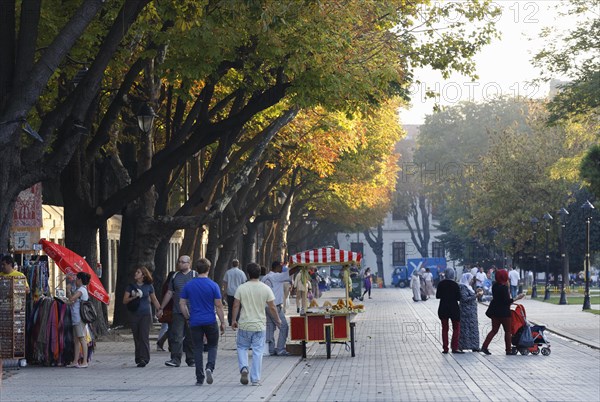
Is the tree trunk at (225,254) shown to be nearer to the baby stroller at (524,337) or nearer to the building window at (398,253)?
the baby stroller at (524,337)

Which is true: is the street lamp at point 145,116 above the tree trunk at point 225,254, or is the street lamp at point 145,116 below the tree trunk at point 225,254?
above

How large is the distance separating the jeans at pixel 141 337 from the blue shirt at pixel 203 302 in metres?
4.15

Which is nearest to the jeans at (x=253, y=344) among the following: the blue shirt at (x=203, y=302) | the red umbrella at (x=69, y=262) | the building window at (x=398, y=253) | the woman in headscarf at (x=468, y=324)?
the blue shirt at (x=203, y=302)

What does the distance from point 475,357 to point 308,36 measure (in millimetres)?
6421

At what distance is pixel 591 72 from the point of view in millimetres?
40250

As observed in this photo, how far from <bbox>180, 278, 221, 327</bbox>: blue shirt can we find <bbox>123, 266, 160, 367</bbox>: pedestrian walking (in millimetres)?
3931

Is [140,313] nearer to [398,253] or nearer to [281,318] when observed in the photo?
[281,318]

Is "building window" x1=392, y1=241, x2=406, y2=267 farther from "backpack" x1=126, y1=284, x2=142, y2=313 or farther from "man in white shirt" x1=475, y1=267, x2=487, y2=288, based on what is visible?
"backpack" x1=126, y1=284, x2=142, y2=313

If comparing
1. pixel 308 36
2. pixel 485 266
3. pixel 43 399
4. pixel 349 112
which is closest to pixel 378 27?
pixel 349 112

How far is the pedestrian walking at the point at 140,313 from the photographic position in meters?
22.2

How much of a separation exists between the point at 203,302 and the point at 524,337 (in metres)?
8.59

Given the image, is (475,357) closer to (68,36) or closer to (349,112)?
(349,112)

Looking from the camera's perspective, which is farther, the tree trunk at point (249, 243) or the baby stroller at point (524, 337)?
the tree trunk at point (249, 243)

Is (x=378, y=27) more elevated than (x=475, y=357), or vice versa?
(x=378, y=27)
